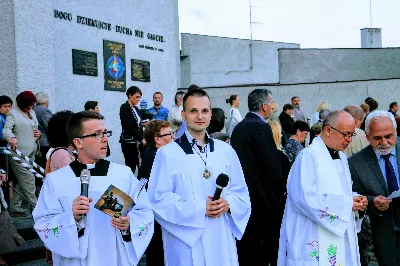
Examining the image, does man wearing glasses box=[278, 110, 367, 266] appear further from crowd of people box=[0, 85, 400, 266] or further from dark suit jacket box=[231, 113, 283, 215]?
dark suit jacket box=[231, 113, 283, 215]

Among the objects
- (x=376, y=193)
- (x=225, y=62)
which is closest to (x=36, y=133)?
(x=376, y=193)

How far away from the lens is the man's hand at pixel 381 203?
16.8 ft

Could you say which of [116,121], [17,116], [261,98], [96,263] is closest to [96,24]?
[116,121]

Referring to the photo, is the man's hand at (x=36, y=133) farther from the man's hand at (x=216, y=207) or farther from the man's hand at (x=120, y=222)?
the man's hand at (x=120, y=222)

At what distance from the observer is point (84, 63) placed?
12438mm

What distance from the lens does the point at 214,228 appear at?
468 centimetres

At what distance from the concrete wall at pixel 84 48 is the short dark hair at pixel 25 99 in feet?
3.99

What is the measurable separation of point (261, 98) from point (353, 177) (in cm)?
151

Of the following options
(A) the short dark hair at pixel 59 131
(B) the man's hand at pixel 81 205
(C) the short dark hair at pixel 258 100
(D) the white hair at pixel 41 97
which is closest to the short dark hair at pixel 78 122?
(B) the man's hand at pixel 81 205

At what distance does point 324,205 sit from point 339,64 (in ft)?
86.5

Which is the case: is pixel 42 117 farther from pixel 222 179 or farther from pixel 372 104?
pixel 372 104

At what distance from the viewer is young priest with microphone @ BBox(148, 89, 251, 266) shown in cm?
459

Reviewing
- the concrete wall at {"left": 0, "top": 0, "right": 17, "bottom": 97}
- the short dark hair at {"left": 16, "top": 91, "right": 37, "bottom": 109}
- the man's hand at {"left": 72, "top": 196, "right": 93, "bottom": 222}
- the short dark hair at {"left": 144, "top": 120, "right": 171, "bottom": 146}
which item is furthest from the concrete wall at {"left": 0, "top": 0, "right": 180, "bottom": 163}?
the man's hand at {"left": 72, "top": 196, "right": 93, "bottom": 222}

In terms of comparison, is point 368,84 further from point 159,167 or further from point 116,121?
point 159,167
